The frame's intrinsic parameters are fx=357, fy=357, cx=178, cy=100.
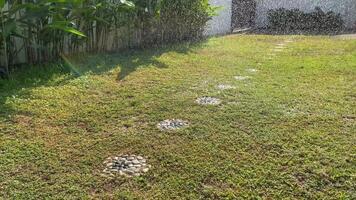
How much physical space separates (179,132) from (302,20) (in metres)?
10.1

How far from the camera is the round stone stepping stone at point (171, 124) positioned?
2672mm

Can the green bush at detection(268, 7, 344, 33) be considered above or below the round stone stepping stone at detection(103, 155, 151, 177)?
above

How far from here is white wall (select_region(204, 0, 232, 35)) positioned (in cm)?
930

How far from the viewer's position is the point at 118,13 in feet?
16.8

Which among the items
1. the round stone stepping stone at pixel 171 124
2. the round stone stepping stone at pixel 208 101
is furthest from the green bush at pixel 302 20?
the round stone stepping stone at pixel 171 124

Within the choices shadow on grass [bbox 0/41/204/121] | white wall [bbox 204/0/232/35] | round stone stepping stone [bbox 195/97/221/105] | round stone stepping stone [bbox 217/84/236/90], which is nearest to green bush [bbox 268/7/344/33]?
white wall [bbox 204/0/232/35]

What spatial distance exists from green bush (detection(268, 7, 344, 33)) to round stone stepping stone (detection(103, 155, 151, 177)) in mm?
9687

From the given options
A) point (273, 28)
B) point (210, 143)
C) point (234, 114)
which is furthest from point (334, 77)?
point (273, 28)

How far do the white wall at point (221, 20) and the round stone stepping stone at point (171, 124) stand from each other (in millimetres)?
6466

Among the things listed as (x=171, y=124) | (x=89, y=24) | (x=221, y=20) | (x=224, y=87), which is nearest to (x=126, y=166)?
(x=171, y=124)

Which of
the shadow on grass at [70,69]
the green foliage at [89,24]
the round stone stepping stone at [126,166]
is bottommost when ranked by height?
the round stone stepping stone at [126,166]

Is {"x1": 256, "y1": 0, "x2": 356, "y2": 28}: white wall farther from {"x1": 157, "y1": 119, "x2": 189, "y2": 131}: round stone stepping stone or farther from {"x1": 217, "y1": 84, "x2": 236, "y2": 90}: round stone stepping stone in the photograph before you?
{"x1": 157, "y1": 119, "x2": 189, "y2": 131}: round stone stepping stone

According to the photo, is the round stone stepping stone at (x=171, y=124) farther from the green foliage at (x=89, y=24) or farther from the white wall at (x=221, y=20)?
the white wall at (x=221, y=20)

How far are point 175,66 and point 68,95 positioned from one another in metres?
1.74
